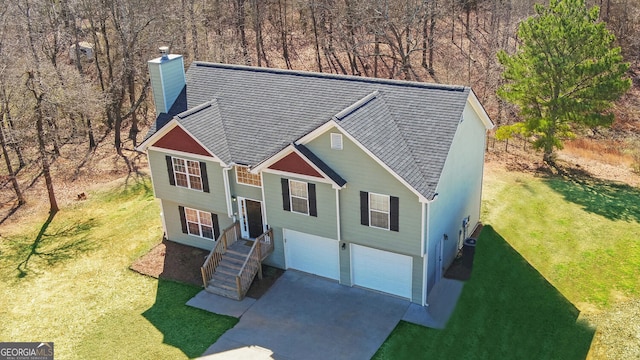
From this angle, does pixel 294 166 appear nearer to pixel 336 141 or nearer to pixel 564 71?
pixel 336 141

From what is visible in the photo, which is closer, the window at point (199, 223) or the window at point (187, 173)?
the window at point (187, 173)

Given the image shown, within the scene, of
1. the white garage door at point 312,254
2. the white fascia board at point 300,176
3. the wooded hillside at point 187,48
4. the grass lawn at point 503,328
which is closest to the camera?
the grass lawn at point 503,328

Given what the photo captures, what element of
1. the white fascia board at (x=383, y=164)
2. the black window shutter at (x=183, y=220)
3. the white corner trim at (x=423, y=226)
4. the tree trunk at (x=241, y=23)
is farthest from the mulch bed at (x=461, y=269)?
the tree trunk at (x=241, y=23)

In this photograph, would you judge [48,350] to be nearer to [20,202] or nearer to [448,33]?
[20,202]

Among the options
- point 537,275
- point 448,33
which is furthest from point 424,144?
point 448,33

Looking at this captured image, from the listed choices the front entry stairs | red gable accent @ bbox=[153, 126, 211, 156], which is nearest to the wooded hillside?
red gable accent @ bbox=[153, 126, 211, 156]

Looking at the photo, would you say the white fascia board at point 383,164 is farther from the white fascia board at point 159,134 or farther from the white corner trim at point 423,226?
the white fascia board at point 159,134

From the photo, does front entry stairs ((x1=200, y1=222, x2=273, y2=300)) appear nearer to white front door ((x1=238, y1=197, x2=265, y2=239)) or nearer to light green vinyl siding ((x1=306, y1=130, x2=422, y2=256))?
white front door ((x1=238, y1=197, x2=265, y2=239))
